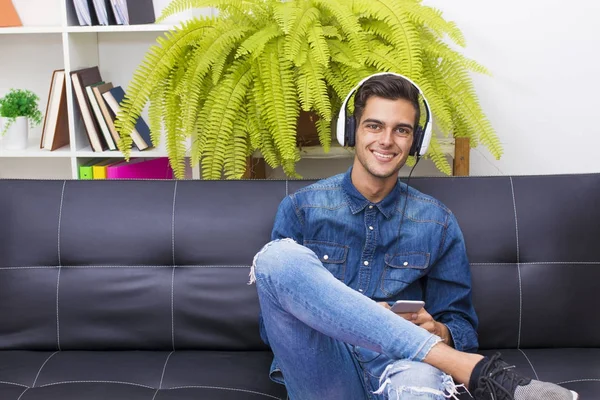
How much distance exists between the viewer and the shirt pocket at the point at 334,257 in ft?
5.64

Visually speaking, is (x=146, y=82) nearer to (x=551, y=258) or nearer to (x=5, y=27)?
(x=5, y=27)

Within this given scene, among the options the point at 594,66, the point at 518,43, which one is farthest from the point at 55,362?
the point at 594,66

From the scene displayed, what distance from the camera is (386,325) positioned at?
1369 millimetres

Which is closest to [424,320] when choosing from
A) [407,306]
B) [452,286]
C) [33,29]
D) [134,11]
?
[407,306]

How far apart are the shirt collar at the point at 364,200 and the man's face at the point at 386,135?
0.22ft

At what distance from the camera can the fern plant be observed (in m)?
2.00

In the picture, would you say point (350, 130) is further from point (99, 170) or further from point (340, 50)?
point (99, 170)

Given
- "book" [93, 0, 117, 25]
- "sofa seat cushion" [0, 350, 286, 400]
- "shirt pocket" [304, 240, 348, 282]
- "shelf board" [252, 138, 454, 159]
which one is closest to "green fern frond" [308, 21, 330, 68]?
"shelf board" [252, 138, 454, 159]

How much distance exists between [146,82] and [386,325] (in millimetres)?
1112

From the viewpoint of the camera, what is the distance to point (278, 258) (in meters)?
1.43

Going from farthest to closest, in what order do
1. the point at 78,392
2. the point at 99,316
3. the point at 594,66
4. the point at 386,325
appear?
1. the point at 594,66
2. the point at 99,316
3. the point at 78,392
4. the point at 386,325

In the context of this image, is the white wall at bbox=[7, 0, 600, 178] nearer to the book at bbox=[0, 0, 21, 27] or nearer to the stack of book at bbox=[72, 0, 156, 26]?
the stack of book at bbox=[72, 0, 156, 26]

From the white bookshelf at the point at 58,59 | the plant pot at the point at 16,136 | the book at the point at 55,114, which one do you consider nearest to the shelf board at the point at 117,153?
the white bookshelf at the point at 58,59

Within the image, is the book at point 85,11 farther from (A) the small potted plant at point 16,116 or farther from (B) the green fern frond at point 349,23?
(B) the green fern frond at point 349,23
